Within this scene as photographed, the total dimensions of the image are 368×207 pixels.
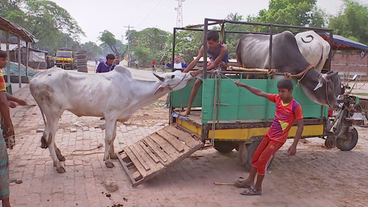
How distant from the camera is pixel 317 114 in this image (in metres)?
5.92

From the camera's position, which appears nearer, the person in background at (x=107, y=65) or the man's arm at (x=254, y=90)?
the man's arm at (x=254, y=90)

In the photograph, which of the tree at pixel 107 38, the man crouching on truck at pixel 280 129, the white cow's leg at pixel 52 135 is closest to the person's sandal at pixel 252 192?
the man crouching on truck at pixel 280 129

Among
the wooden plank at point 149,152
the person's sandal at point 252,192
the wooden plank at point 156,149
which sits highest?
the wooden plank at point 156,149

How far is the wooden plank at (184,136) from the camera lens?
5049 millimetres

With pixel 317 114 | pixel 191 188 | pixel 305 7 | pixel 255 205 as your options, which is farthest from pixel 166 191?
pixel 305 7

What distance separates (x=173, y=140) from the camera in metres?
5.45

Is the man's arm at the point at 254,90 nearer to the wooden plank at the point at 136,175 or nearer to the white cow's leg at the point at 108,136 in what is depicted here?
the wooden plank at the point at 136,175

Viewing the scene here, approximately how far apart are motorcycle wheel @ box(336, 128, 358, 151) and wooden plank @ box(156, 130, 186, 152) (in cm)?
358

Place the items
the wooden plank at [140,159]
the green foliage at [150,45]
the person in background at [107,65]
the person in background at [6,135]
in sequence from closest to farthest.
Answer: the person in background at [6,135]
the wooden plank at [140,159]
the person in background at [107,65]
the green foliage at [150,45]

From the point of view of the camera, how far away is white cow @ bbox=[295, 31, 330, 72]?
6.59 m

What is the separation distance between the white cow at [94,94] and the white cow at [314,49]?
2591 millimetres

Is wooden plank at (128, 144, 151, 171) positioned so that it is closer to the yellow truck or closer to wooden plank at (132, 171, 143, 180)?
wooden plank at (132, 171, 143, 180)

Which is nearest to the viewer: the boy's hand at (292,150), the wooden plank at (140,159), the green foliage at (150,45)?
the boy's hand at (292,150)

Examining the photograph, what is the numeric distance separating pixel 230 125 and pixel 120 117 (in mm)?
1793
